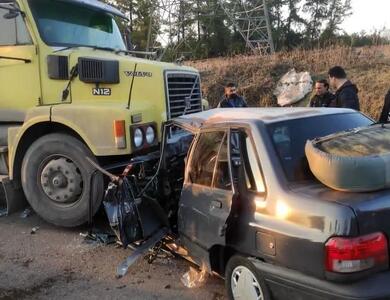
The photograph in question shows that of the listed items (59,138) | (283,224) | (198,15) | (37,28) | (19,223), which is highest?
(198,15)

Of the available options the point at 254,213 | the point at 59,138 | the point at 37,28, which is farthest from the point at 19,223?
the point at 254,213

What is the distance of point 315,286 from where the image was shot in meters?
3.11

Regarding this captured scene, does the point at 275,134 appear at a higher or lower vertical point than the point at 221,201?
higher

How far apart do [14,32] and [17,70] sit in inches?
19.6

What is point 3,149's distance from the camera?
6.48 meters

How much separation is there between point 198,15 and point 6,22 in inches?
1268

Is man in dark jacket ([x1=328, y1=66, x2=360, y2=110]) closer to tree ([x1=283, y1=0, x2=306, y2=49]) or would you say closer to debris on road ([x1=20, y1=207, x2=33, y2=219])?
debris on road ([x1=20, y1=207, x2=33, y2=219])

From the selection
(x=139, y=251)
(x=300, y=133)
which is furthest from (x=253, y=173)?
(x=139, y=251)

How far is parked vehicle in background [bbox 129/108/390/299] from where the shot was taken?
9.85 feet

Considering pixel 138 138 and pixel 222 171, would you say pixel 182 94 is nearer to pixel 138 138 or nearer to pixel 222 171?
pixel 138 138

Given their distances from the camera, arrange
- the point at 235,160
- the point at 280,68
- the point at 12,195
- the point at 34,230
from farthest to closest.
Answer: the point at 280,68 < the point at 12,195 < the point at 34,230 < the point at 235,160

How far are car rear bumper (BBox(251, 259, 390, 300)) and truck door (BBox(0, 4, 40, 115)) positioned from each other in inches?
169

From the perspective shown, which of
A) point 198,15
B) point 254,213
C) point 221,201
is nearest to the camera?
point 254,213

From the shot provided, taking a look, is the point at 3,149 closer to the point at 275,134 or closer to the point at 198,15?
the point at 275,134
